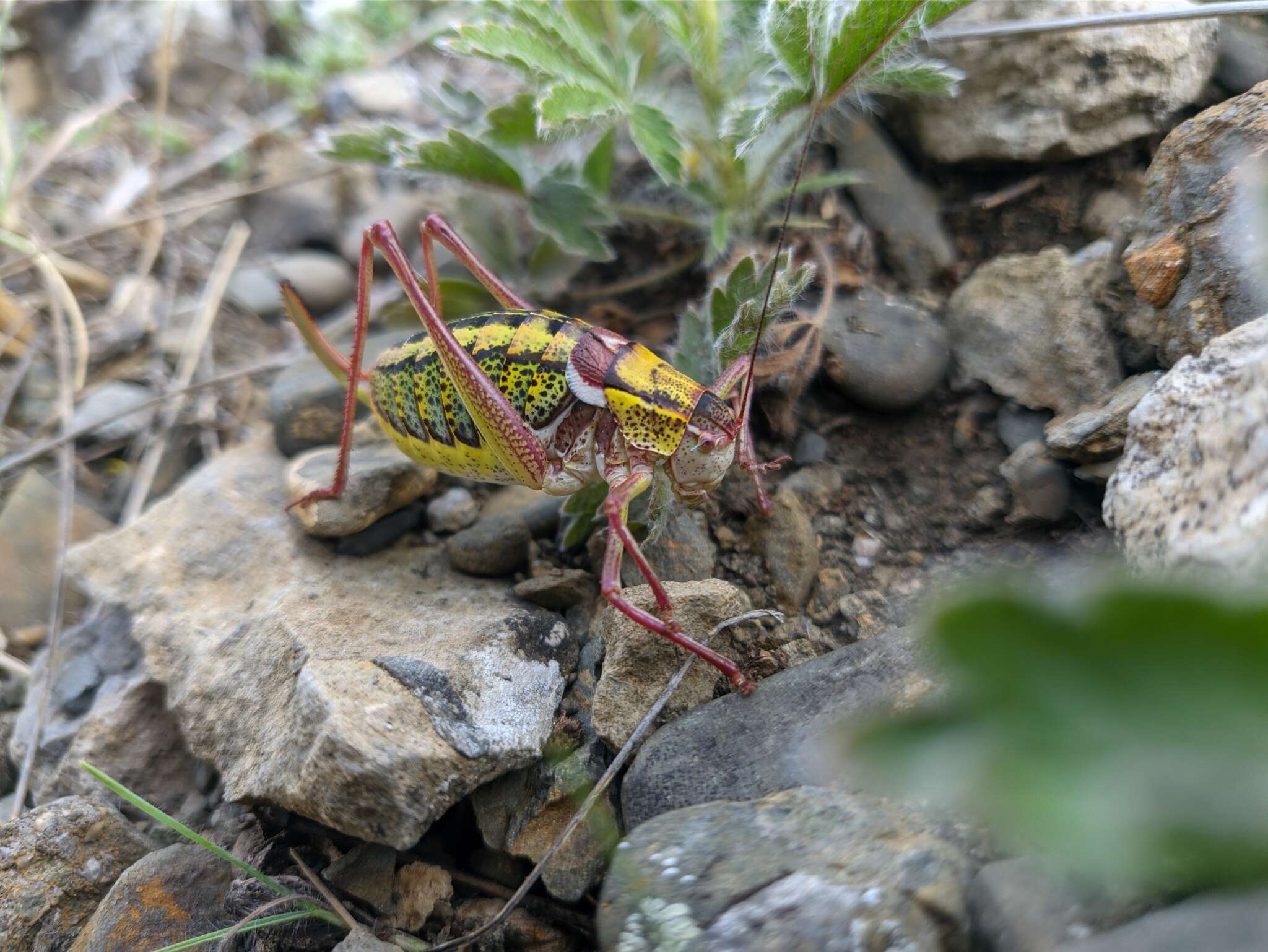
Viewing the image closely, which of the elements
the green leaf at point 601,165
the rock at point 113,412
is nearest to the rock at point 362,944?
the green leaf at point 601,165

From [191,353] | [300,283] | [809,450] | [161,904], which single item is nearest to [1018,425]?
[809,450]

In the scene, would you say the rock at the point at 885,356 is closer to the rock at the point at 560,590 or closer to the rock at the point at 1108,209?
the rock at the point at 1108,209

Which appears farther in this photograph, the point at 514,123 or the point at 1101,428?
the point at 514,123

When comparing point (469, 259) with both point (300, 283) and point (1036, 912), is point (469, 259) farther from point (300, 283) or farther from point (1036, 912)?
point (1036, 912)

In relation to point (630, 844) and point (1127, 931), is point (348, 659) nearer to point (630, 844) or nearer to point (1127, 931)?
point (630, 844)

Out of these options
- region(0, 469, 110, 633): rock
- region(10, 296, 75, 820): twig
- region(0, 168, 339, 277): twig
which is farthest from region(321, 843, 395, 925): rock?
region(0, 168, 339, 277): twig
